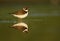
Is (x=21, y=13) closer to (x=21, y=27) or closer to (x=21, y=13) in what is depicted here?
(x=21, y=13)

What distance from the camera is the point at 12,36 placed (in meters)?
0.95

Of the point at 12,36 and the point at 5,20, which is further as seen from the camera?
the point at 5,20

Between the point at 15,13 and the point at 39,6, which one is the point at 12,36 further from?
the point at 39,6

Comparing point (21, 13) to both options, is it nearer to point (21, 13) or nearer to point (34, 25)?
point (21, 13)

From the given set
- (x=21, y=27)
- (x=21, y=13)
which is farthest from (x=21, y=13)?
(x=21, y=27)

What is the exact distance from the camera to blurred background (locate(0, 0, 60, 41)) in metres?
0.95

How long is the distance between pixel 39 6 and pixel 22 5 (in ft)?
0.38

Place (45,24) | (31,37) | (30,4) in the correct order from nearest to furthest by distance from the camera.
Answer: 1. (31,37)
2. (45,24)
3. (30,4)

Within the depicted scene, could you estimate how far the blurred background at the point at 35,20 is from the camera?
951 mm

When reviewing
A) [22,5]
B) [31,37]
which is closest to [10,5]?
[22,5]

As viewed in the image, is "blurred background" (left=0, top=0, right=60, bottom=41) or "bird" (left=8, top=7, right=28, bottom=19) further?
"bird" (left=8, top=7, right=28, bottom=19)

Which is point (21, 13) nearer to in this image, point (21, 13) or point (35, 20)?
point (21, 13)

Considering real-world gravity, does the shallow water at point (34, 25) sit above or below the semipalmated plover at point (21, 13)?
below

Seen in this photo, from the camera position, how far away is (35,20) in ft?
3.54
